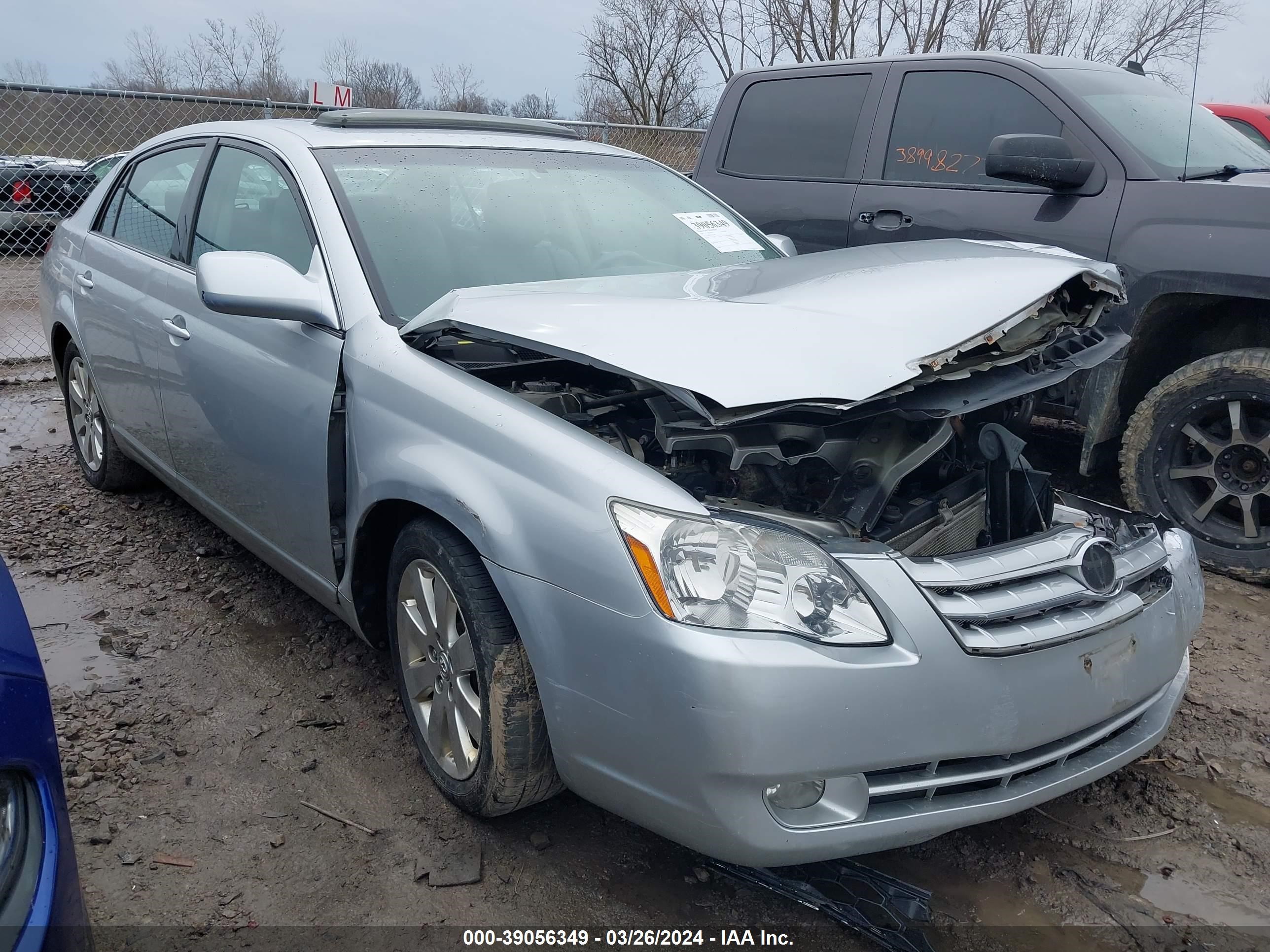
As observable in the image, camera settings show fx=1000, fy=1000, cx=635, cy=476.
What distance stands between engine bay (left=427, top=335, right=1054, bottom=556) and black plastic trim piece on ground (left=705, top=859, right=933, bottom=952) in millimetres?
708

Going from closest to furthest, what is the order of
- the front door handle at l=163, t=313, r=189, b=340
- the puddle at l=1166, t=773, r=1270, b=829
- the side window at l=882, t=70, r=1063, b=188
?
the puddle at l=1166, t=773, r=1270, b=829
the front door handle at l=163, t=313, r=189, b=340
the side window at l=882, t=70, r=1063, b=188

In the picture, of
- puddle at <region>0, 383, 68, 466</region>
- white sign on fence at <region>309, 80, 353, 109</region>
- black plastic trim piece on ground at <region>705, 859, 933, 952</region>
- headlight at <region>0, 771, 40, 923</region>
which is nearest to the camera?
headlight at <region>0, 771, 40, 923</region>

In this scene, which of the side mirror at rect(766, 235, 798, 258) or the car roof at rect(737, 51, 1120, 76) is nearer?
the side mirror at rect(766, 235, 798, 258)

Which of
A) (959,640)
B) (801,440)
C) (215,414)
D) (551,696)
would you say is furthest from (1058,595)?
(215,414)

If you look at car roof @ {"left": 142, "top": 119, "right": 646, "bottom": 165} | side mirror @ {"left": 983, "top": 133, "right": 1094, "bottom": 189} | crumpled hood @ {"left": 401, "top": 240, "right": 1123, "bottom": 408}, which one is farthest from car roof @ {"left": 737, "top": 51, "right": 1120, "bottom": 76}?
crumpled hood @ {"left": 401, "top": 240, "right": 1123, "bottom": 408}

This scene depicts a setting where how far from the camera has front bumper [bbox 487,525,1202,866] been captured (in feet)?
5.82

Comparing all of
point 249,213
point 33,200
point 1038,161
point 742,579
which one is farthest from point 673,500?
point 33,200

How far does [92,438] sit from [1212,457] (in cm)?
477

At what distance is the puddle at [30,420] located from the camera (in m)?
5.59

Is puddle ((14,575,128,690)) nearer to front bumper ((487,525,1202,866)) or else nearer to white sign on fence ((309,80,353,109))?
front bumper ((487,525,1202,866))

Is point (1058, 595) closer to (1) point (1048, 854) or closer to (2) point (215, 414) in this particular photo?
(1) point (1048, 854)

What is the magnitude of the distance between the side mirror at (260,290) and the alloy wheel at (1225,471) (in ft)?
10.4

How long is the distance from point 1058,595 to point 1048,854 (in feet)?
2.34

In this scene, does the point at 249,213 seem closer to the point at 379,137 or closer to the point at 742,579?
the point at 379,137
